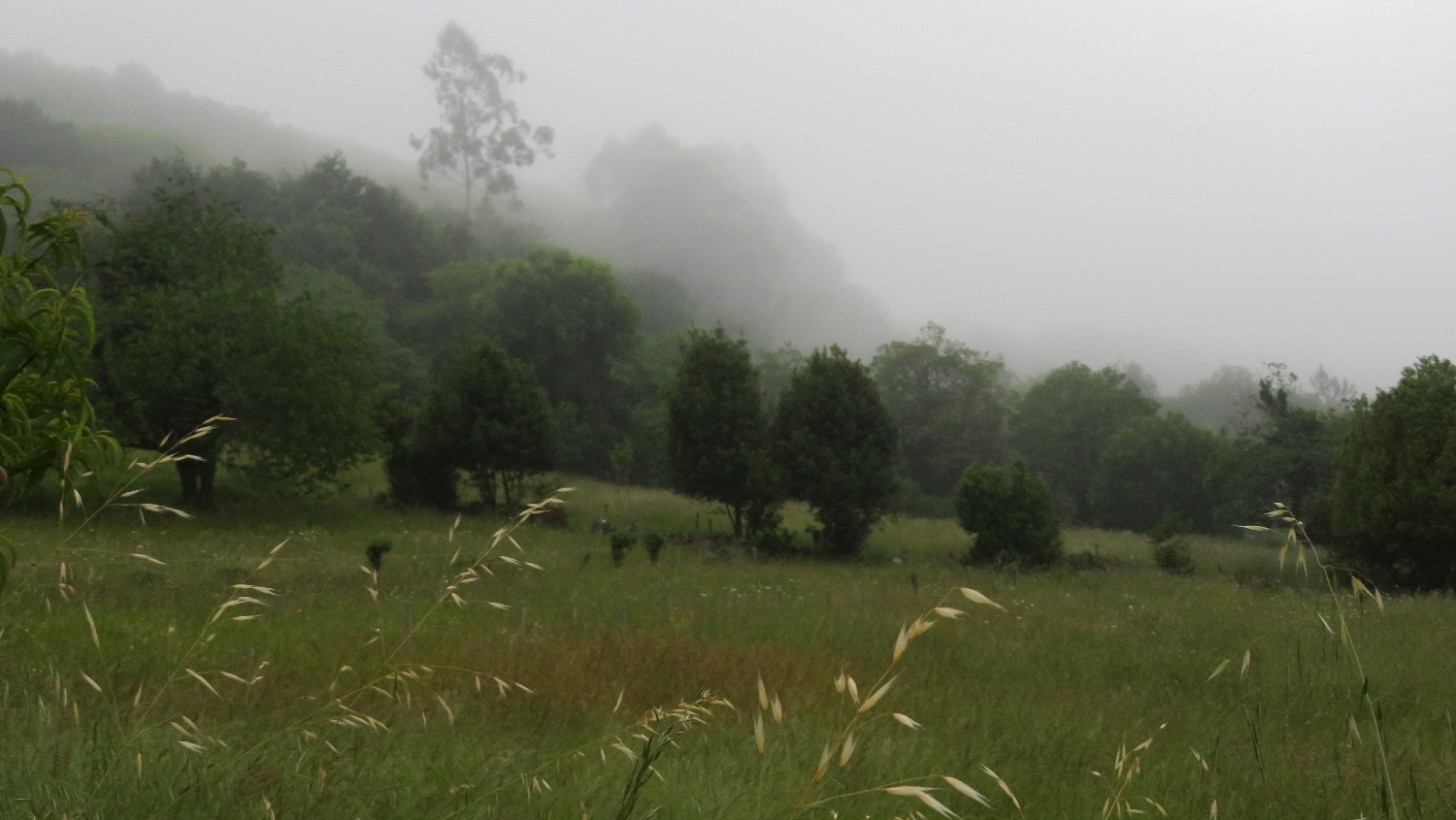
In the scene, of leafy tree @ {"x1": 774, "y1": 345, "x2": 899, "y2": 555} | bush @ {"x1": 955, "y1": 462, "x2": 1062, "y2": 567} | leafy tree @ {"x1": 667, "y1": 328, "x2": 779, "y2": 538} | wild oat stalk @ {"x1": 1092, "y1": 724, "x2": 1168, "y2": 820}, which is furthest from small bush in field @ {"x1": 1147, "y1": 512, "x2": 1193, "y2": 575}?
→ wild oat stalk @ {"x1": 1092, "y1": 724, "x2": 1168, "y2": 820}

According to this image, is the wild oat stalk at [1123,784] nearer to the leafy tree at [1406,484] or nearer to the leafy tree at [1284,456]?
the leafy tree at [1406,484]

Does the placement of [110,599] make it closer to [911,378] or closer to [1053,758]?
[1053,758]

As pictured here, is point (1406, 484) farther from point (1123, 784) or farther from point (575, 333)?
point (575, 333)

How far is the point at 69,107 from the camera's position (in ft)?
395

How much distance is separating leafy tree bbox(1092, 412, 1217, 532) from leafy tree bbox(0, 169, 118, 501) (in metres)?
56.9

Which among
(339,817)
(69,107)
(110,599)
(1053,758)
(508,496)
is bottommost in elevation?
(508,496)

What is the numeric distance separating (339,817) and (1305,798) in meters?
5.70

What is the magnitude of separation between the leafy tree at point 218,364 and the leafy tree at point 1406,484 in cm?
2809

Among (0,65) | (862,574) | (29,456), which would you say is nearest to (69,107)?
(0,65)

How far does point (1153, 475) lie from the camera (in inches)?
2140

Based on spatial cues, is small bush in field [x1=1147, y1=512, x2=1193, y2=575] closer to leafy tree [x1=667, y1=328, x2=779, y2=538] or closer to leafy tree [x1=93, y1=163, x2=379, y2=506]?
leafy tree [x1=667, y1=328, x2=779, y2=538]

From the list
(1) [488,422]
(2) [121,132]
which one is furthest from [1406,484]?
(2) [121,132]

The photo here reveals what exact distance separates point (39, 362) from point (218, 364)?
81.9 feet

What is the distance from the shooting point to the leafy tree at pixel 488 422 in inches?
1230
